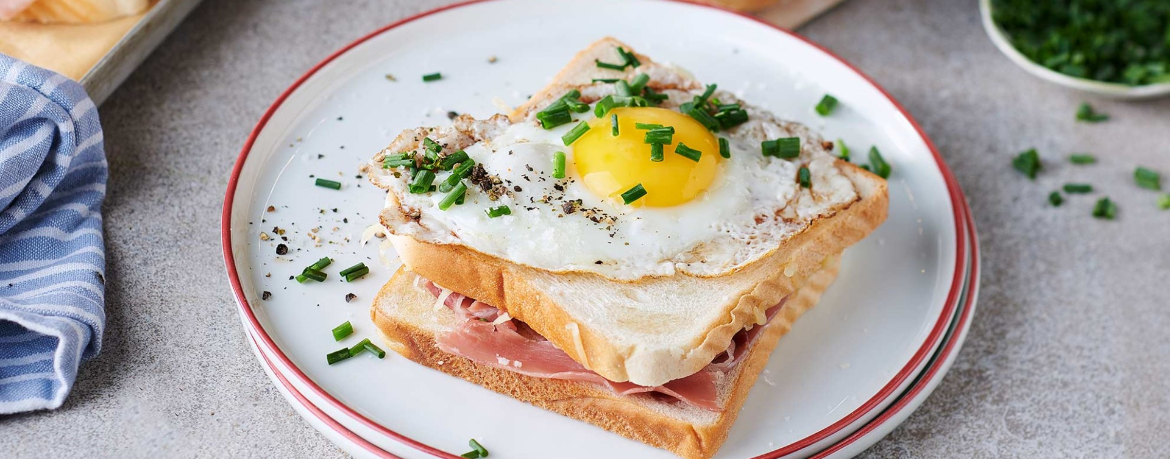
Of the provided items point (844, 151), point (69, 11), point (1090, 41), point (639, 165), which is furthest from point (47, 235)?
point (1090, 41)

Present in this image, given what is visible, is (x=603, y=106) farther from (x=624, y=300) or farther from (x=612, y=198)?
(x=624, y=300)

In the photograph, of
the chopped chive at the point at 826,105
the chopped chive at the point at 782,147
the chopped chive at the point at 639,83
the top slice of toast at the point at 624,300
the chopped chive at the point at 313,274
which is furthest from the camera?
the chopped chive at the point at 826,105

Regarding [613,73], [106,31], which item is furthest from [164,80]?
[613,73]

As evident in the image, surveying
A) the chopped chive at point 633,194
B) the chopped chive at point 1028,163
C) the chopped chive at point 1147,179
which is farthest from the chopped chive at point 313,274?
the chopped chive at point 1147,179

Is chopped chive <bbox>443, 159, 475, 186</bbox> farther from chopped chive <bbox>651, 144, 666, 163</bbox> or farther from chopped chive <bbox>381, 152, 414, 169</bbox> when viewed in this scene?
chopped chive <bbox>651, 144, 666, 163</bbox>

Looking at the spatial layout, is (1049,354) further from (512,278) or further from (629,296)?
(512,278)

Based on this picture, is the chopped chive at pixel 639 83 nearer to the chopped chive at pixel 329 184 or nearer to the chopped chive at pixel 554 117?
the chopped chive at pixel 554 117
